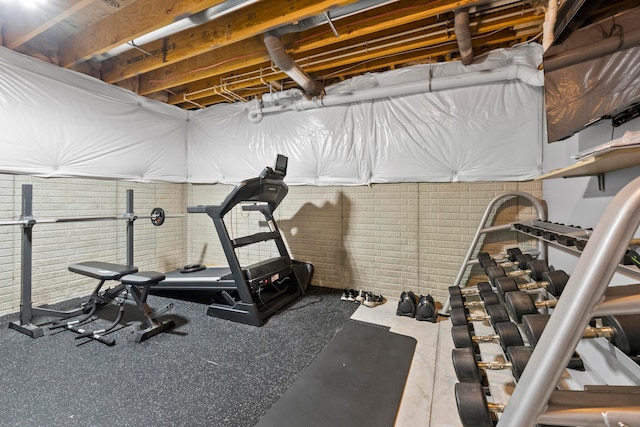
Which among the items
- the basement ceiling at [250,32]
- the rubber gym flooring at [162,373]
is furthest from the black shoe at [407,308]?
the basement ceiling at [250,32]

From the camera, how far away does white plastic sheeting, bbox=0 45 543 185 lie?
9.05 feet

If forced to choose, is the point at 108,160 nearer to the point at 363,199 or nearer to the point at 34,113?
the point at 34,113

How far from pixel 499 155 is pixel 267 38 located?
2.66 m

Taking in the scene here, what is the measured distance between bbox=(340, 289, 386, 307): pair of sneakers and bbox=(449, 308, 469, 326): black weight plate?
1.47 m

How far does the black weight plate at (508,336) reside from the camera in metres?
1.16

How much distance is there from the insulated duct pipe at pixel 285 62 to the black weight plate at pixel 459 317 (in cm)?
275

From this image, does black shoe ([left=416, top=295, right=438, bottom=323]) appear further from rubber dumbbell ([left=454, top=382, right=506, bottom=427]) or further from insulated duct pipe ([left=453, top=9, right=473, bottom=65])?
insulated duct pipe ([left=453, top=9, right=473, bottom=65])

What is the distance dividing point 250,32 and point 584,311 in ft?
9.71

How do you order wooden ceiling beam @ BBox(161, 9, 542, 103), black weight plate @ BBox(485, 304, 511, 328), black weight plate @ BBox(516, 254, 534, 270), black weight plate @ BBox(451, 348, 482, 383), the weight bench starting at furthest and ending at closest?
the weight bench
wooden ceiling beam @ BBox(161, 9, 542, 103)
black weight plate @ BBox(516, 254, 534, 270)
black weight plate @ BBox(485, 304, 511, 328)
black weight plate @ BBox(451, 348, 482, 383)

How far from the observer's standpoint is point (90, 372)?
6.45 ft

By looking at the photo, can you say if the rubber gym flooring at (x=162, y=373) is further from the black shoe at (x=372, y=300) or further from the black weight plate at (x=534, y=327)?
the black weight plate at (x=534, y=327)

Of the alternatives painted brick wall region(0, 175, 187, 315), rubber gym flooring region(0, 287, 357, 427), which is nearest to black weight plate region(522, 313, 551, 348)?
rubber gym flooring region(0, 287, 357, 427)

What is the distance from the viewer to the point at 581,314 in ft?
2.02

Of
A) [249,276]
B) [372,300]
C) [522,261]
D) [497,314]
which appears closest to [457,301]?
[497,314]
